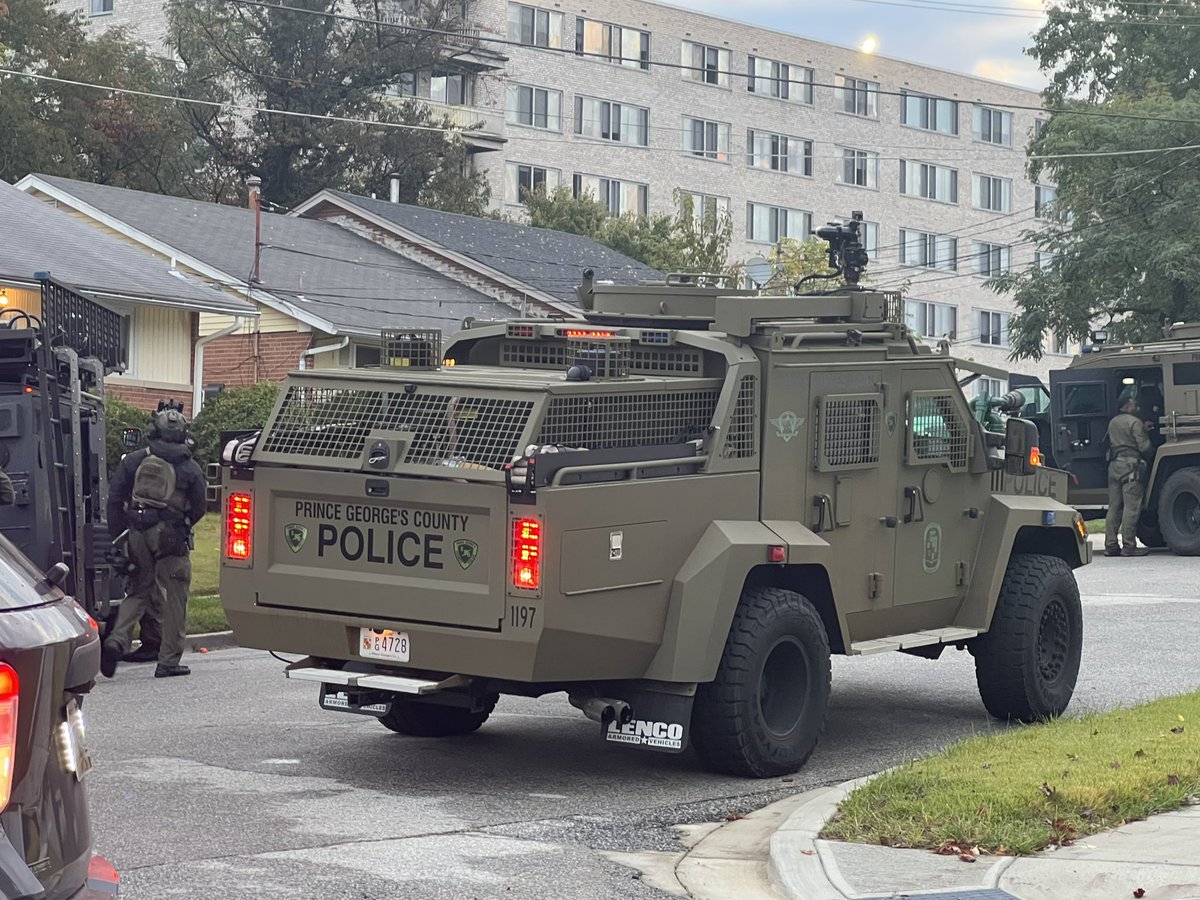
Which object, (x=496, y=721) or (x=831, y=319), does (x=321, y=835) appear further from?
(x=831, y=319)

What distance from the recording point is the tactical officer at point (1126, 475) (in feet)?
78.6

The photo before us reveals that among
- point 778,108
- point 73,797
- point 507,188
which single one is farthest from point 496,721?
point 778,108

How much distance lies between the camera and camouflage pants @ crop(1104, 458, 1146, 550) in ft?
79.0

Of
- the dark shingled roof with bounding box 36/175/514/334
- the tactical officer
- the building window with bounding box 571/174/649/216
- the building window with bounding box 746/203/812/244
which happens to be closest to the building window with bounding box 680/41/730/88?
the building window with bounding box 746/203/812/244

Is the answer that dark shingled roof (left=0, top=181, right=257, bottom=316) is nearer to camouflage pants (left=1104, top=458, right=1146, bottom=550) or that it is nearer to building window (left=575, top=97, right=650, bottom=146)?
camouflage pants (left=1104, top=458, right=1146, bottom=550)

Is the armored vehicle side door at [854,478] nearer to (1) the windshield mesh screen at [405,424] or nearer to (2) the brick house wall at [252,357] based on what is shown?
(1) the windshield mesh screen at [405,424]

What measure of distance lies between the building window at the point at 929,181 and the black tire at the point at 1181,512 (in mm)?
45259

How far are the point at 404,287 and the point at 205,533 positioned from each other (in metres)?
14.7

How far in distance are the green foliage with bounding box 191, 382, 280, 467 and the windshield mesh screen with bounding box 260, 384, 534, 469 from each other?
16.0 metres

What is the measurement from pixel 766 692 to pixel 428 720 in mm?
2102

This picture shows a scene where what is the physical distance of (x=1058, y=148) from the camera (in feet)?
132

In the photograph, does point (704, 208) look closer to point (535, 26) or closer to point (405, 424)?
point (535, 26)

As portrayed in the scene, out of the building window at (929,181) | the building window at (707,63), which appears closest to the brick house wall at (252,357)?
the building window at (707,63)

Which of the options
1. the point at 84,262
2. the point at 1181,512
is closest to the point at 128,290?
the point at 84,262
